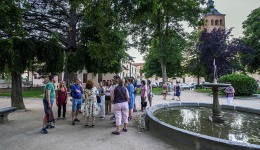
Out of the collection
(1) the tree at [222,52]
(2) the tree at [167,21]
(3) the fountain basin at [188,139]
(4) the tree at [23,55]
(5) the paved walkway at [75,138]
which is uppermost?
(2) the tree at [167,21]

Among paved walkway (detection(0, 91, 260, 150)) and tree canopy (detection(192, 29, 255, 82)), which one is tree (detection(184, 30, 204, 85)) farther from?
paved walkway (detection(0, 91, 260, 150))

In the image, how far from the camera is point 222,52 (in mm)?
22516

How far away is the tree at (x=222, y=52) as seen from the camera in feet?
71.5

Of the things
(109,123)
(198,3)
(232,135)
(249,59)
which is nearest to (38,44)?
(109,123)

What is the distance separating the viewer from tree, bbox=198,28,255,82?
71.5 feet

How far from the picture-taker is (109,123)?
5805 mm

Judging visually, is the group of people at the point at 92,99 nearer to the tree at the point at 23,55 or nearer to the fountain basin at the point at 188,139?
the fountain basin at the point at 188,139

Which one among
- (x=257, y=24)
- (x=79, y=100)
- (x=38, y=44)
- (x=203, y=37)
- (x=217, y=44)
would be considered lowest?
(x=79, y=100)

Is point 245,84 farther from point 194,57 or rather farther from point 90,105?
point 194,57

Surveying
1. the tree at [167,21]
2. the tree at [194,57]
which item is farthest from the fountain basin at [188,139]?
the tree at [194,57]

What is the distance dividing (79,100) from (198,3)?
65.9 ft

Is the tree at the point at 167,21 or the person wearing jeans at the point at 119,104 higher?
the tree at the point at 167,21

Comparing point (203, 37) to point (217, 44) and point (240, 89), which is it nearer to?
point (217, 44)

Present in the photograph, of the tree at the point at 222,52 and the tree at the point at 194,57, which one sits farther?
the tree at the point at 194,57
